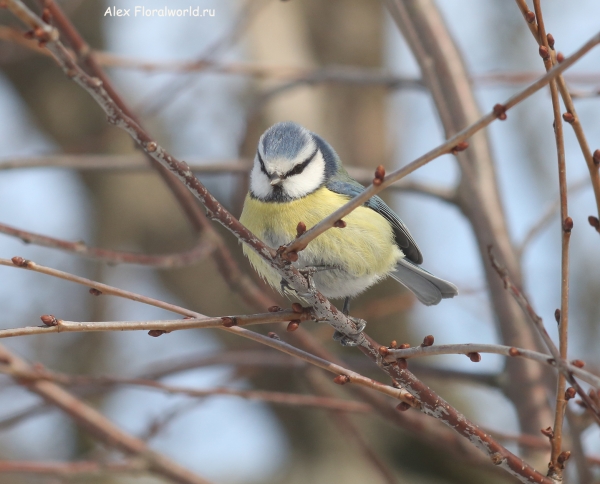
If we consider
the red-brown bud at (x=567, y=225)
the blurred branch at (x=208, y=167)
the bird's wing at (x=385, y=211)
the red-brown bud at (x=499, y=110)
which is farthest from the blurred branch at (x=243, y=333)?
the blurred branch at (x=208, y=167)

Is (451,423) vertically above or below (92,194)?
below

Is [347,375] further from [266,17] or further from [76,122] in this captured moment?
[76,122]

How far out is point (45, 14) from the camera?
3.28 ft

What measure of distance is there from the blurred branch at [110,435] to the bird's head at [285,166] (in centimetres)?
106

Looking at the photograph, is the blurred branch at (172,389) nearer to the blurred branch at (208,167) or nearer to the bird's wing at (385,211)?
the bird's wing at (385,211)

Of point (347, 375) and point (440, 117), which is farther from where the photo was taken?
point (440, 117)

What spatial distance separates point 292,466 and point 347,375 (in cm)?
365

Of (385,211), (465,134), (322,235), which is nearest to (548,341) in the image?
(465,134)

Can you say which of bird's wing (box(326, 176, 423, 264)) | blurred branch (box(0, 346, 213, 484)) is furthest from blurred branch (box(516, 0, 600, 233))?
blurred branch (box(0, 346, 213, 484))

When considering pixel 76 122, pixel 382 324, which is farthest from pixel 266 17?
pixel 382 324

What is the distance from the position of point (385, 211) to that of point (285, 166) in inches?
23.1

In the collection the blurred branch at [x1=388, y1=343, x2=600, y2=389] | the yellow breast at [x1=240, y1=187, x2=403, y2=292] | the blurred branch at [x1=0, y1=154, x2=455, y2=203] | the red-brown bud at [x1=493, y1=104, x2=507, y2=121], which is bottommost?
the blurred branch at [x1=388, y1=343, x2=600, y2=389]

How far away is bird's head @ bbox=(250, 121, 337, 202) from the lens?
2.10 m

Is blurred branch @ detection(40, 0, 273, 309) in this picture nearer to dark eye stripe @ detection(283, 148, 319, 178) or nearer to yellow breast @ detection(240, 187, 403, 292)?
yellow breast @ detection(240, 187, 403, 292)
